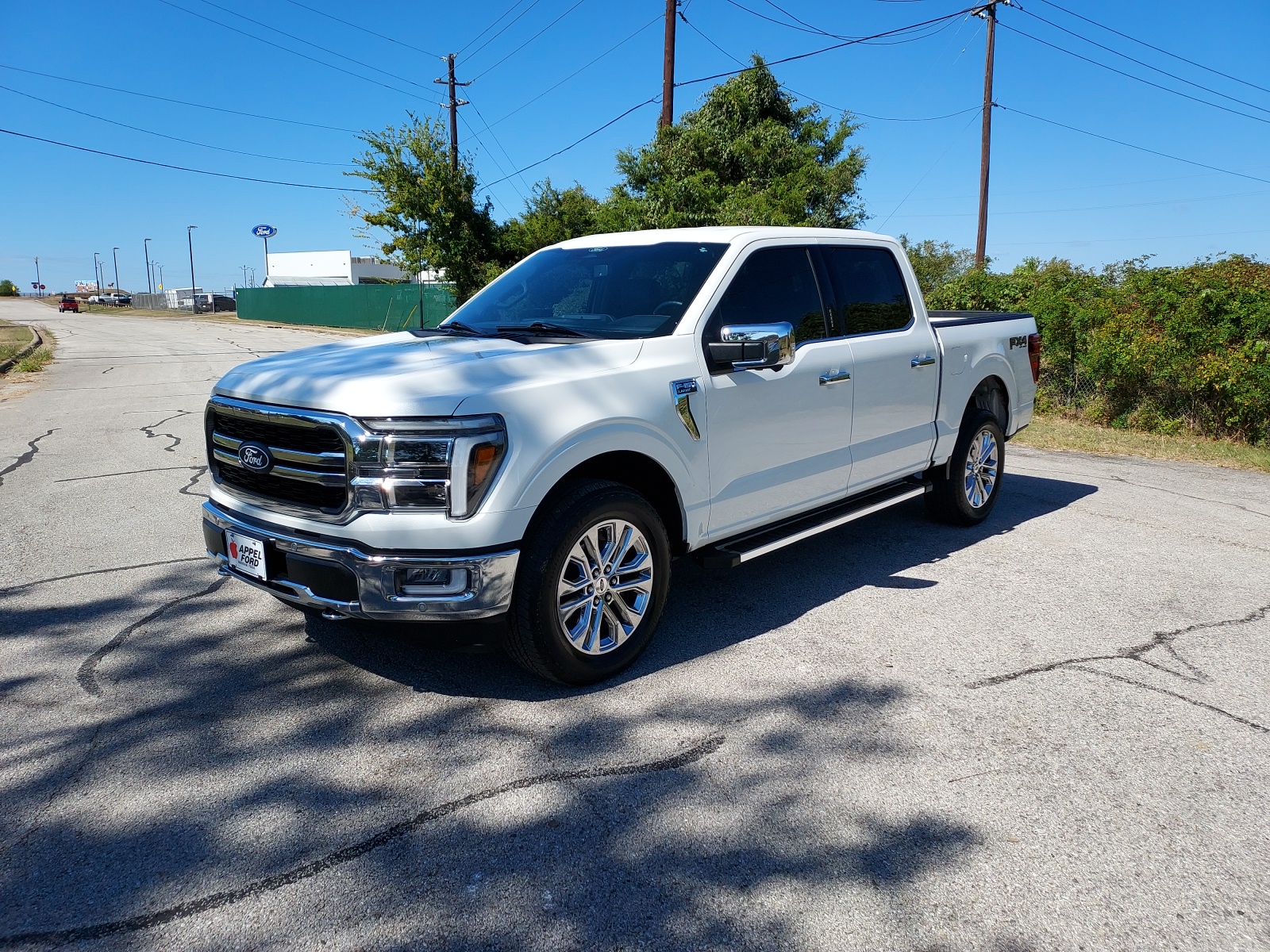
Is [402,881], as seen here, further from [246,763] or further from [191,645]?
[191,645]

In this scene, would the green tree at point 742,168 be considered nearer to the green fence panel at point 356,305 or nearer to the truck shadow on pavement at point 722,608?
the green fence panel at point 356,305

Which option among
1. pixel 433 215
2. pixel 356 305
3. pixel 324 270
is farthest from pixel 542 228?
pixel 324 270

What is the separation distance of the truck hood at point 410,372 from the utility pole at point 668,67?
18.9m

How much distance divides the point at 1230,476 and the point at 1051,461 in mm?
1593

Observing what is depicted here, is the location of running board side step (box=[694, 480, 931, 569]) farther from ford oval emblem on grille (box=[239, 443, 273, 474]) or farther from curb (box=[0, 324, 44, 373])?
curb (box=[0, 324, 44, 373])

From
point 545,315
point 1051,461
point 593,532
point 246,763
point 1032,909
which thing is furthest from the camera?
point 1051,461

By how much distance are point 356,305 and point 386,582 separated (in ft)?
137

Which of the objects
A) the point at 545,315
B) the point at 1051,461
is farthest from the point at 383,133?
the point at 545,315

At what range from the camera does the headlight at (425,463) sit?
3.42m

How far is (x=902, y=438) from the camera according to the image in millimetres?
5805

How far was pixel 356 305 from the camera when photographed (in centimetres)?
4275

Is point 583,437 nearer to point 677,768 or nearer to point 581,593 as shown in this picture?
point 581,593

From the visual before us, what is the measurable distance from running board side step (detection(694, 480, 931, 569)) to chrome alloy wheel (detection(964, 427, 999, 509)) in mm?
614

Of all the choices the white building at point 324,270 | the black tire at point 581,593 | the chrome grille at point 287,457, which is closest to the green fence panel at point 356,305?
the white building at point 324,270
